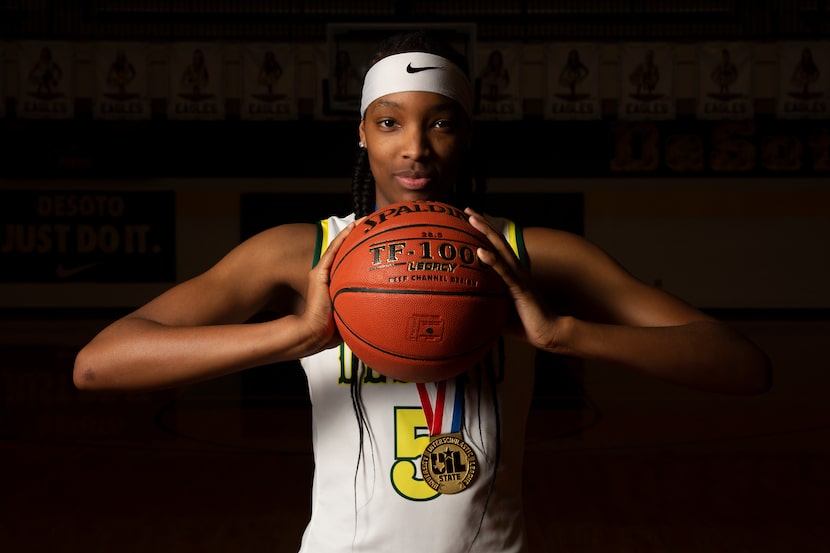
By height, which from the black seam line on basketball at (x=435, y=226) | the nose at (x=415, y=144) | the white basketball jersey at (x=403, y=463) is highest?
the nose at (x=415, y=144)

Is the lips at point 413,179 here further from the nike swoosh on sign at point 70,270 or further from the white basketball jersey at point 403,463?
the nike swoosh on sign at point 70,270

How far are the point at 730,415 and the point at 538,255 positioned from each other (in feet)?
12.1

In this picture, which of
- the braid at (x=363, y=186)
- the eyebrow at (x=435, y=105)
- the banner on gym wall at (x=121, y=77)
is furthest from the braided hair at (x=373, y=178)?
the banner on gym wall at (x=121, y=77)

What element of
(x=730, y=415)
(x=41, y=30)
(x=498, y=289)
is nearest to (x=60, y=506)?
(x=498, y=289)

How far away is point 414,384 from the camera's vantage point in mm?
1211

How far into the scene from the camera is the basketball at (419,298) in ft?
3.36

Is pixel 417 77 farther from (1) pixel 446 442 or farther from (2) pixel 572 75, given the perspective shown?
(2) pixel 572 75

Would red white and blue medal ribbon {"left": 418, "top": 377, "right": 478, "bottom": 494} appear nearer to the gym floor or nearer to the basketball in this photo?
the basketball

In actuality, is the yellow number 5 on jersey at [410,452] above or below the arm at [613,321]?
below

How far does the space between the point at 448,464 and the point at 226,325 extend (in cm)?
36

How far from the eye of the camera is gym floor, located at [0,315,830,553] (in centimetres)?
267

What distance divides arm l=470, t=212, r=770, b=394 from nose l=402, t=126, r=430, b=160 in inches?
6.7

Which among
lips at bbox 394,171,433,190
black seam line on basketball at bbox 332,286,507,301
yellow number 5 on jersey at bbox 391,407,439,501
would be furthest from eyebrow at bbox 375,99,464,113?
yellow number 5 on jersey at bbox 391,407,439,501

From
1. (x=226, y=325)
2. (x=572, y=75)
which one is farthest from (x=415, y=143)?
(x=572, y=75)
